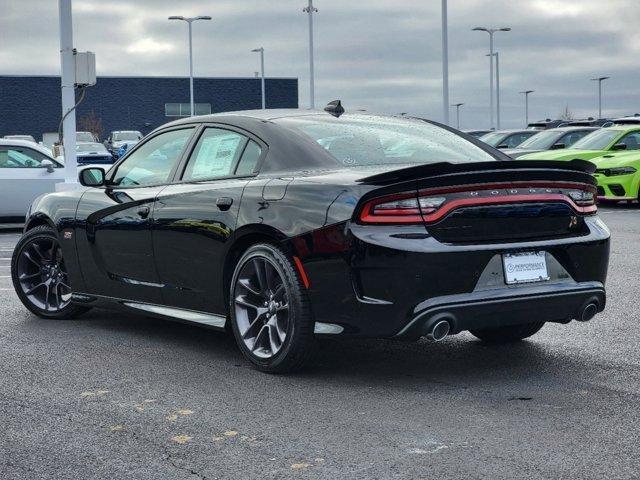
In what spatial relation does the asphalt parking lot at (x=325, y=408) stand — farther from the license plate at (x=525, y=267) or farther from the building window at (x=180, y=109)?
the building window at (x=180, y=109)

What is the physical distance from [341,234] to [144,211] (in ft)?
6.14

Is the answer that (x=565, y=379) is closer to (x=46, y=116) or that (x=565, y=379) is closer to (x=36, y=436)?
(x=36, y=436)

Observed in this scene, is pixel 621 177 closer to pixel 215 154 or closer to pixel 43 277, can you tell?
pixel 43 277

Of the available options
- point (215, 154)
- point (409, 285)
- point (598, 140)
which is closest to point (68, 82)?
point (598, 140)

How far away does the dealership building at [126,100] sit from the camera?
84.9 m

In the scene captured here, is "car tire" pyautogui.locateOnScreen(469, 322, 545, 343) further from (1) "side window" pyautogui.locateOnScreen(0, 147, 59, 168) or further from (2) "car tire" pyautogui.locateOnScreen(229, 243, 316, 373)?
(1) "side window" pyautogui.locateOnScreen(0, 147, 59, 168)

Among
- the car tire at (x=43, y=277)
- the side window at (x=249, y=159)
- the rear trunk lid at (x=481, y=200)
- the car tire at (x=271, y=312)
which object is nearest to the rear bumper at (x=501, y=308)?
the rear trunk lid at (x=481, y=200)

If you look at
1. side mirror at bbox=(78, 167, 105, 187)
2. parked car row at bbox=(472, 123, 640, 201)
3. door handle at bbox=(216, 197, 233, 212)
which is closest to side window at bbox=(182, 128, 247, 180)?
door handle at bbox=(216, 197, 233, 212)

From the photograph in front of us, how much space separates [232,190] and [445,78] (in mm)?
37173

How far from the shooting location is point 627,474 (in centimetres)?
436

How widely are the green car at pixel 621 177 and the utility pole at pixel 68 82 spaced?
9.25 m

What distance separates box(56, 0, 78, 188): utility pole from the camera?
18.8 m

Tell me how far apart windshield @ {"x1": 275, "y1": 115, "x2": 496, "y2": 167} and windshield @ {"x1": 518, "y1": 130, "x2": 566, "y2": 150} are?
18580mm

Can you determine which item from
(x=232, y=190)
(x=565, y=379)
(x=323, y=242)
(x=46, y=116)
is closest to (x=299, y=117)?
(x=232, y=190)
